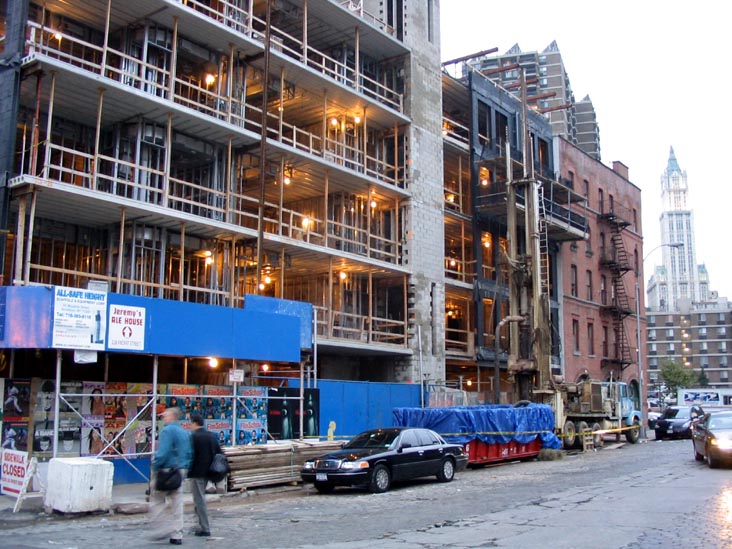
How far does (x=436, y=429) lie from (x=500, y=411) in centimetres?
237

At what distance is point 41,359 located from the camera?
20375 mm

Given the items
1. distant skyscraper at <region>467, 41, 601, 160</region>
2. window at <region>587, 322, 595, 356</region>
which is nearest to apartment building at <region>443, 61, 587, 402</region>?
Answer: window at <region>587, 322, 595, 356</region>

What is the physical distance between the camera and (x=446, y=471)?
2006 centimetres

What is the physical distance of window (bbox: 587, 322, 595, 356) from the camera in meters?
47.8

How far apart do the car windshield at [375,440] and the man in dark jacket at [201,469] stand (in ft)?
24.0

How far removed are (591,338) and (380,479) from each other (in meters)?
33.6

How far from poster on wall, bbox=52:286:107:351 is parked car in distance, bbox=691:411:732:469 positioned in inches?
629

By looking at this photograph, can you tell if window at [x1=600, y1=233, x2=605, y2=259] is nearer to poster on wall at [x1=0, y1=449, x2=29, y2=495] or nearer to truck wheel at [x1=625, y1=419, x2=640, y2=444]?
truck wheel at [x1=625, y1=419, x2=640, y2=444]

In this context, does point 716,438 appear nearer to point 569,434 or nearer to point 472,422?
point 472,422

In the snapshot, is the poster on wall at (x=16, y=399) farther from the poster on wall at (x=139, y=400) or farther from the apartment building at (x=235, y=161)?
the apartment building at (x=235, y=161)

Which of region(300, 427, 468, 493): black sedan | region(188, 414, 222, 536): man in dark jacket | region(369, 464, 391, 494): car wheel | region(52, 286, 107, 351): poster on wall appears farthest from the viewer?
region(369, 464, 391, 494): car wheel

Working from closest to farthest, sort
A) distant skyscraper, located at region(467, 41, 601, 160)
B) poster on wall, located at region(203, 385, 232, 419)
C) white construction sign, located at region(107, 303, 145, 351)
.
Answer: white construction sign, located at region(107, 303, 145, 351) < poster on wall, located at region(203, 385, 232, 419) < distant skyscraper, located at region(467, 41, 601, 160)

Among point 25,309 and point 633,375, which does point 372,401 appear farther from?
point 633,375

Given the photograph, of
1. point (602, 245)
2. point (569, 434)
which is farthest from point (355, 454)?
point (602, 245)
